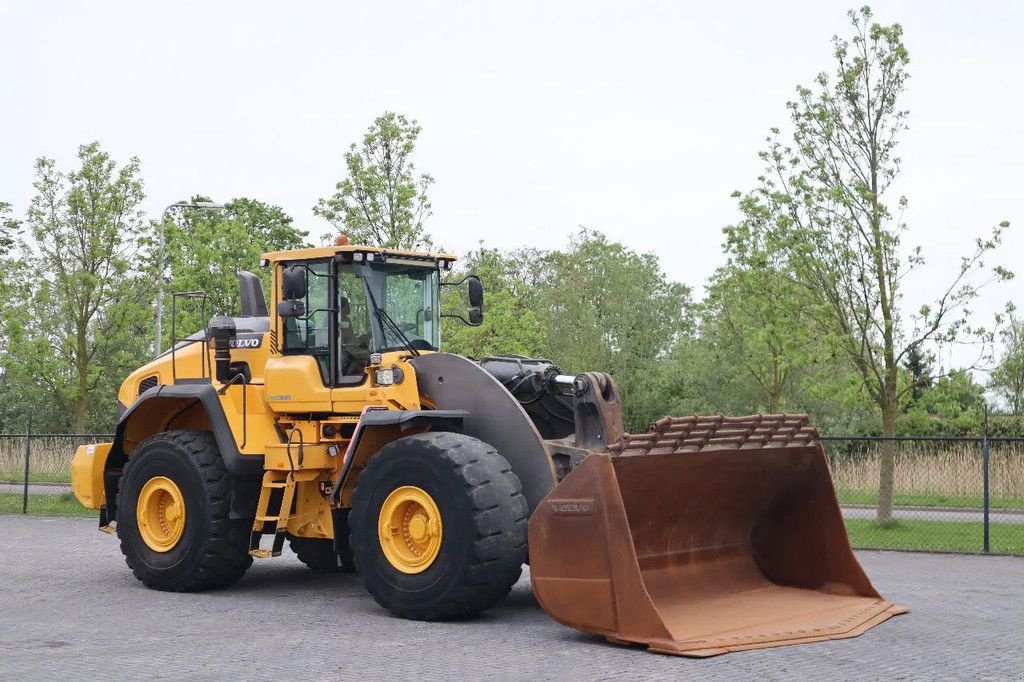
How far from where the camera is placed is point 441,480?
1078 cm

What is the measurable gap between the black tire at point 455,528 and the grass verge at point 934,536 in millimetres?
8514

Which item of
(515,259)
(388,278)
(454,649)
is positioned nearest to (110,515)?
(388,278)

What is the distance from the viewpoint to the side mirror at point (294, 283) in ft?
Result: 39.4

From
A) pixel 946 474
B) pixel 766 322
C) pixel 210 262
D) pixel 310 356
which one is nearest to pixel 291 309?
pixel 310 356

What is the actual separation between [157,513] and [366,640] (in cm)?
410

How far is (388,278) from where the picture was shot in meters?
12.8

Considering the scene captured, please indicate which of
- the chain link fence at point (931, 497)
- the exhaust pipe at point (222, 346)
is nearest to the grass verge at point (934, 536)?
the chain link fence at point (931, 497)

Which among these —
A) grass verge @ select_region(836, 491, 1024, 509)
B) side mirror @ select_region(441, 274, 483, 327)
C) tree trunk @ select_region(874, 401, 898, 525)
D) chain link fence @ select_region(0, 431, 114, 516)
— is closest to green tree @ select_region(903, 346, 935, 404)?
tree trunk @ select_region(874, 401, 898, 525)

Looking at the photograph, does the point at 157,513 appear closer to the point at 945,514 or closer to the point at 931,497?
the point at 945,514

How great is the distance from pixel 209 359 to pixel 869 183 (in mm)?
11484

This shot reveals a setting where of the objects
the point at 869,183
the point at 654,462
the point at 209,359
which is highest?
the point at 869,183

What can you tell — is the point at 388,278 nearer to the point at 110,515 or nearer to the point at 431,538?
the point at 431,538

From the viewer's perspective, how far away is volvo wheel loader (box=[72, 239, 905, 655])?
9.97m

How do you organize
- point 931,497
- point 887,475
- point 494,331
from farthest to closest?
point 494,331 < point 931,497 < point 887,475
